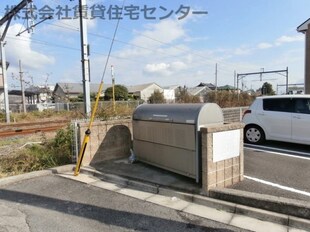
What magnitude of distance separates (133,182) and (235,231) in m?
2.14

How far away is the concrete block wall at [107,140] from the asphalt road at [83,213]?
4.31ft

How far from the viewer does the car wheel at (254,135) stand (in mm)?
8461

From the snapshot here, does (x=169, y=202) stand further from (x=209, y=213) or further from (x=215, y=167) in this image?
(x=215, y=167)

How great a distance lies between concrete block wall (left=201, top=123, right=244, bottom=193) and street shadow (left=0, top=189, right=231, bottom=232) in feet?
3.03

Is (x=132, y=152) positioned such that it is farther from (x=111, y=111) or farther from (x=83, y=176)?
(x=111, y=111)

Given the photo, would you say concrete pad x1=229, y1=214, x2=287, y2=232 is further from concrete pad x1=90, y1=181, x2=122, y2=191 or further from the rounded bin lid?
concrete pad x1=90, y1=181, x2=122, y2=191

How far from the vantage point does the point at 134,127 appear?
639 centimetres

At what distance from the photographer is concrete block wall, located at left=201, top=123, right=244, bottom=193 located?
172 inches

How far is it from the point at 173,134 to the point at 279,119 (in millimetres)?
4202

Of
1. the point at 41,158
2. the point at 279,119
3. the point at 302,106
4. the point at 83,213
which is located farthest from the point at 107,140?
the point at 302,106

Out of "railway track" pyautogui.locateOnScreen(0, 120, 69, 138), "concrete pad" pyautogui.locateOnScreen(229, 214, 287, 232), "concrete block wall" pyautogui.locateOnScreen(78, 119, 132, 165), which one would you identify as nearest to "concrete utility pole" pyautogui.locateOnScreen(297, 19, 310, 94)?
"railway track" pyautogui.locateOnScreen(0, 120, 69, 138)

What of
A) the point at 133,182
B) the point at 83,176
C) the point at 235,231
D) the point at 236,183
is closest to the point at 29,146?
the point at 83,176

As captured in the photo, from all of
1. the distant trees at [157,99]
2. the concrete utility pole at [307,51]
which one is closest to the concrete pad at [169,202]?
the distant trees at [157,99]

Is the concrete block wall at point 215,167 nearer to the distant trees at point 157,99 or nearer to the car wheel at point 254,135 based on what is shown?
the car wheel at point 254,135
